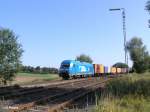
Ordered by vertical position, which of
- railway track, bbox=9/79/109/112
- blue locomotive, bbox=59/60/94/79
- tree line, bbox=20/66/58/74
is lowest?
railway track, bbox=9/79/109/112

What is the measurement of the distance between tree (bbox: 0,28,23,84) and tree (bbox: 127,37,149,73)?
46.2m

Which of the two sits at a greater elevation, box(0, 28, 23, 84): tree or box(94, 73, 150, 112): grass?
box(0, 28, 23, 84): tree

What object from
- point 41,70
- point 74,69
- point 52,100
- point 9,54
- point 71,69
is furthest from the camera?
point 41,70

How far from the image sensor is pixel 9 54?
153ft

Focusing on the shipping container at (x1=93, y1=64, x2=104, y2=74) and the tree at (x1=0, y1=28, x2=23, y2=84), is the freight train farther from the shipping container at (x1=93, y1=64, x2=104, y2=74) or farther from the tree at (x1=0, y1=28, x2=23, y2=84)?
the tree at (x1=0, y1=28, x2=23, y2=84)

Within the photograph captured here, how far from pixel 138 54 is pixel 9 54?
7811 cm

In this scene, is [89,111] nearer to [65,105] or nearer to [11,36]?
[65,105]

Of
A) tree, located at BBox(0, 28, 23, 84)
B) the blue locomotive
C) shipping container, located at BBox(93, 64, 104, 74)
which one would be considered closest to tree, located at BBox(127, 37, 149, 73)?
shipping container, located at BBox(93, 64, 104, 74)

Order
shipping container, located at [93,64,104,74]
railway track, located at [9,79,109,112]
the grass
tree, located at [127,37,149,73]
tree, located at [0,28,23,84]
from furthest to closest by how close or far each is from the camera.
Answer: tree, located at [127,37,149,73]
shipping container, located at [93,64,104,74]
tree, located at [0,28,23,84]
railway track, located at [9,79,109,112]
the grass

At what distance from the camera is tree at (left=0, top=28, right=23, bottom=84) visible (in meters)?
45.8

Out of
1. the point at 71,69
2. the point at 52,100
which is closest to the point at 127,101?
the point at 52,100

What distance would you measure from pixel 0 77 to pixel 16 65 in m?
2.62

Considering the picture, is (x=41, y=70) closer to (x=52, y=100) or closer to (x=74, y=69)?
(x=74, y=69)

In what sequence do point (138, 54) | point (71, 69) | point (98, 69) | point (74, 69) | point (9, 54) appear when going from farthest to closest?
point (138, 54) < point (98, 69) < point (74, 69) < point (71, 69) < point (9, 54)
